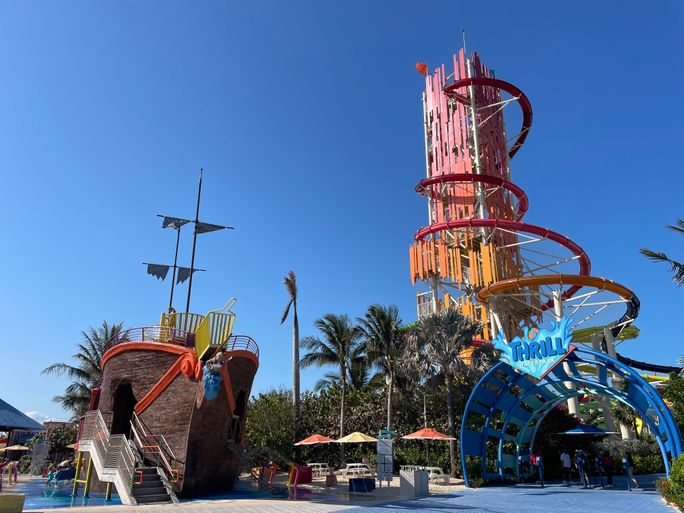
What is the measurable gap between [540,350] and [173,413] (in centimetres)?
1349

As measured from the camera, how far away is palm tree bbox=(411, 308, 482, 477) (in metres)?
25.4

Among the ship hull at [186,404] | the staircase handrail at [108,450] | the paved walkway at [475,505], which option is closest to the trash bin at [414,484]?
the paved walkway at [475,505]

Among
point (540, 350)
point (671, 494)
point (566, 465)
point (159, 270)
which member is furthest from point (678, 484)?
point (159, 270)

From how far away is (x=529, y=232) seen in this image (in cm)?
3525

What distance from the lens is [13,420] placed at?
3469 cm

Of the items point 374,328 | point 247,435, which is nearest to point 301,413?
point 247,435

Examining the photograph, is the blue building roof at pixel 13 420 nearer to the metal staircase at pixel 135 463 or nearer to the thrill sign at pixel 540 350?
the metal staircase at pixel 135 463

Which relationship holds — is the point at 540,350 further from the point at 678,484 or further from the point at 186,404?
the point at 186,404

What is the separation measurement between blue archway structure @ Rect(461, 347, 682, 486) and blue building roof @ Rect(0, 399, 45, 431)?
28584 millimetres

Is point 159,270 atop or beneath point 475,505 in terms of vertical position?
atop

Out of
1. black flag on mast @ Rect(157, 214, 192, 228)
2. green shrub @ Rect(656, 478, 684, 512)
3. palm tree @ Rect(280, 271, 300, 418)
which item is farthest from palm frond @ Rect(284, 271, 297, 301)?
green shrub @ Rect(656, 478, 684, 512)

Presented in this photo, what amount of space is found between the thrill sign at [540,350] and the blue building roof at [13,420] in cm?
3124

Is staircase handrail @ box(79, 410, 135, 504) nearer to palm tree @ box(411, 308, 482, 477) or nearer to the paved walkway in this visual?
the paved walkway

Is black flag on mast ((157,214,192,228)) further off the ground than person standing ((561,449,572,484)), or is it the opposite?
black flag on mast ((157,214,192,228))
